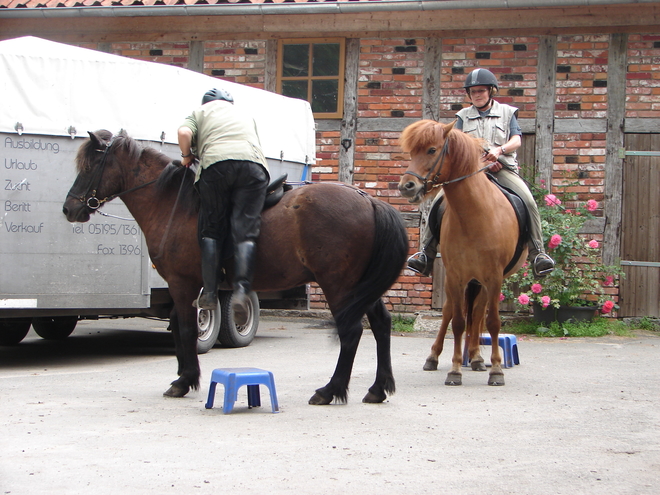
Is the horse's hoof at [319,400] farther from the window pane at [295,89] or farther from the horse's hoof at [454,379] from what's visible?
the window pane at [295,89]

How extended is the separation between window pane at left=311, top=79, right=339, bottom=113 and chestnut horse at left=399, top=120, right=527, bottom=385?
231 inches

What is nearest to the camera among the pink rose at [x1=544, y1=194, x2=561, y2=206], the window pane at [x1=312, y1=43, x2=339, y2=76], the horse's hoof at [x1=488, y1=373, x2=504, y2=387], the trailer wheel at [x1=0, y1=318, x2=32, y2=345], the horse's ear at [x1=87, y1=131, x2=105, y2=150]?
the horse's ear at [x1=87, y1=131, x2=105, y2=150]

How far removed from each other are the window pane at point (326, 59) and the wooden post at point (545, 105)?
310 cm

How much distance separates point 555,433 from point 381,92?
842 centimetres

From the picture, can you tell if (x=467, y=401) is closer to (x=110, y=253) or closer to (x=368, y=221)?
(x=368, y=221)

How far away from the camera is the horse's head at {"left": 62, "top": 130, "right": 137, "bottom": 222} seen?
22.2ft

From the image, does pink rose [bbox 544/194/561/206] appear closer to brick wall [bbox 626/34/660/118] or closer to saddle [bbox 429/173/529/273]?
brick wall [bbox 626/34/660/118]

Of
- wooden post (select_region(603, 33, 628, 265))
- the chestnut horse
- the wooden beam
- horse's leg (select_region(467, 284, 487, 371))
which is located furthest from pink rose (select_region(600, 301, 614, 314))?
the chestnut horse

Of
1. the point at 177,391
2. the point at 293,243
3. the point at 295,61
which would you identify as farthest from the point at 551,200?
the point at 177,391

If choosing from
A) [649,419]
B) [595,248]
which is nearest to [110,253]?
[649,419]

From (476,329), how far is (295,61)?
21.8 feet

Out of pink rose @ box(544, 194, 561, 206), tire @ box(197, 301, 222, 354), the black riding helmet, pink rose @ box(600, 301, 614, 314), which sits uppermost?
the black riding helmet

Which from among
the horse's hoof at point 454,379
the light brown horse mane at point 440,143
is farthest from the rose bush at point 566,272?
the light brown horse mane at point 440,143

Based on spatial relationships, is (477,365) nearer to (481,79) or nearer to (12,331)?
(481,79)
